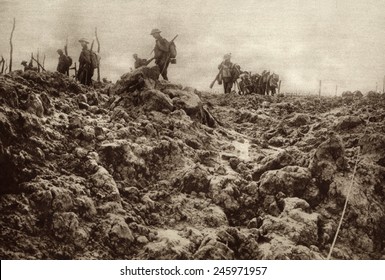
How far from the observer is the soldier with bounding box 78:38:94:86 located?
7.72m

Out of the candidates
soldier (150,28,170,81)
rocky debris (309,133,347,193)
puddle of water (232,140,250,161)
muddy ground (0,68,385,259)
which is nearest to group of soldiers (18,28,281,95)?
soldier (150,28,170,81)

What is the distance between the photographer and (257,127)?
285 inches

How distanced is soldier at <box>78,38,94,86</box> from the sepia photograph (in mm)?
161

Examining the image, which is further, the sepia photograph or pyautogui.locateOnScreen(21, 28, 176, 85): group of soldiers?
pyautogui.locateOnScreen(21, 28, 176, 85): group of soldiers

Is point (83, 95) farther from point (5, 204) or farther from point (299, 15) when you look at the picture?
point (299, 15)

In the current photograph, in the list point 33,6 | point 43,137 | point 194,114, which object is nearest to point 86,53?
point 33,6

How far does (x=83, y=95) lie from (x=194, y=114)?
1.64 metres

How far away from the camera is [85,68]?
7.82 meters

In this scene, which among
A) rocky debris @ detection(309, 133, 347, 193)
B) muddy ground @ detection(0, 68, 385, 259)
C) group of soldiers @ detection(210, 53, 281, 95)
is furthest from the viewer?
group of soldiers @ detection(210, 53, 281, 95)

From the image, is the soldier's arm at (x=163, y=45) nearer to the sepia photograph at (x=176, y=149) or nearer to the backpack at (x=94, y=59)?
the sepia photograph at (x=176, y=149)

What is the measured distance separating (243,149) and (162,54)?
231cm

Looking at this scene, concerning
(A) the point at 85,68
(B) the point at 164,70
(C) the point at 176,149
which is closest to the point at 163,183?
(C) the point at 176,149

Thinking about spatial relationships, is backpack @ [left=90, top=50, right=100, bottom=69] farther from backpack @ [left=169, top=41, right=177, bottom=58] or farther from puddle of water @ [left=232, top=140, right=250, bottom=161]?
puddle of water @ [left=232, top=140, right=250, bottom=161]

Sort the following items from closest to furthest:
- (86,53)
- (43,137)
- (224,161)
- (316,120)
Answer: (43,137) → (224,161) → (316,120) → (86,53)
